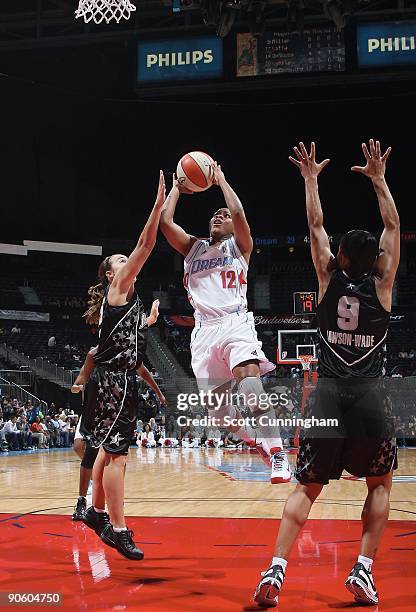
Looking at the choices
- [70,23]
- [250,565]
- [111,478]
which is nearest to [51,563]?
[111,478]

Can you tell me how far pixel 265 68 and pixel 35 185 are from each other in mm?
14519

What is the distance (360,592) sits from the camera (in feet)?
11.5

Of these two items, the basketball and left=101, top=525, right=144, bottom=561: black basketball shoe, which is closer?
left=101, top=525, right=144, bottom=561: black basketball shoe

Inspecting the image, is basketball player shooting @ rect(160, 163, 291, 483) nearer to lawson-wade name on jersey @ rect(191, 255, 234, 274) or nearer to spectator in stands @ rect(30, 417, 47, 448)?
lawson-wade name on jersey @ rect(191, 255, 234, 274)

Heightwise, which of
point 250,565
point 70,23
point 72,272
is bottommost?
point 250,565

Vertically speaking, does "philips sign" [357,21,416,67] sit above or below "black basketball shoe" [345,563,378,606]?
A: above

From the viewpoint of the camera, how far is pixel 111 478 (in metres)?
4.55

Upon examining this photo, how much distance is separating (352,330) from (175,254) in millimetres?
30148

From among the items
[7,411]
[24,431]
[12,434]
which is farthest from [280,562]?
[7,411]

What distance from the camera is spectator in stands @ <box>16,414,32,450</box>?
19078 mm

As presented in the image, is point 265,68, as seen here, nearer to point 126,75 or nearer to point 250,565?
point 126,75

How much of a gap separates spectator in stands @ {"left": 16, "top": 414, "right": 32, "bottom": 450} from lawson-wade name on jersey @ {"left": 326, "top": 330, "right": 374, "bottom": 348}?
16.7m

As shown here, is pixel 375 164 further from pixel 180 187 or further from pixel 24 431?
pixel 24 431

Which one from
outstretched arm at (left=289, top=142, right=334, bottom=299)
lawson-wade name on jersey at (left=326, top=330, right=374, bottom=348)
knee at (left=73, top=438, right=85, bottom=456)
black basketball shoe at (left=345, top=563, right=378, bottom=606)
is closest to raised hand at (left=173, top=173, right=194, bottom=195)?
outstretched arm at (left=289, top=142, right=334, bottom=299)
